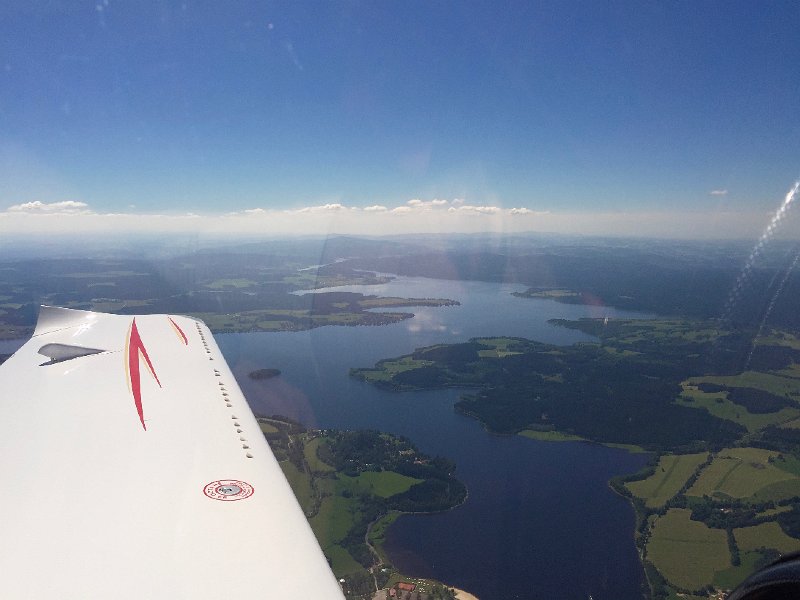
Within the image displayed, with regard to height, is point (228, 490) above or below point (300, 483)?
above

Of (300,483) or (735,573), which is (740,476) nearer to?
(735,573)

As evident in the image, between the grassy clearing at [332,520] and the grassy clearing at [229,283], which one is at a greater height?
the grassy clearing at [229,283]

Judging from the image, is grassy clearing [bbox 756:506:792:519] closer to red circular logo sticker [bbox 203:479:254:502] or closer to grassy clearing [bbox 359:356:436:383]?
grassy clearing [bbox 359:356:436:383]

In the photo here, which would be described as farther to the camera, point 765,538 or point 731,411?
point 731,411

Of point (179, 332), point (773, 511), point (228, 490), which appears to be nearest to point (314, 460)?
point (179, 332)

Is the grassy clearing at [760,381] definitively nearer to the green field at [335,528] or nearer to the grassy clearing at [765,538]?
the grassy clearing at [765,538]

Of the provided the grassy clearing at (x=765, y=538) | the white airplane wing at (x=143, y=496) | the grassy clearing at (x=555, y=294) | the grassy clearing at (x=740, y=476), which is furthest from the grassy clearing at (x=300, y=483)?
the grassy clearing at (x=555, y=294)

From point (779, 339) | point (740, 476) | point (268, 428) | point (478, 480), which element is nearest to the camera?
point (740, 476)
